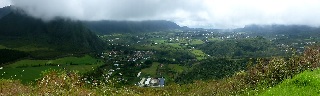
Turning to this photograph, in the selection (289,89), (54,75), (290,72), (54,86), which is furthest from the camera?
(54,75)

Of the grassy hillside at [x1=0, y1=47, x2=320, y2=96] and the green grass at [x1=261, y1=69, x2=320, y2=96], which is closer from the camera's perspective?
the green grass at [x1=261, y1=69, x2=320, y2=96]

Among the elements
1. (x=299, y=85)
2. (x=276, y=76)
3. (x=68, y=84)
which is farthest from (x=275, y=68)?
(x=68, y=84)

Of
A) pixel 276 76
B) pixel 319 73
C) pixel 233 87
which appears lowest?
pixel 233 87

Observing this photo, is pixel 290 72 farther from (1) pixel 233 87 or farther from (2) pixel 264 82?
(1) pixel 233 87

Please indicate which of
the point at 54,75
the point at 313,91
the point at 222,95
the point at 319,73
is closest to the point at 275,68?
the point at 222,95

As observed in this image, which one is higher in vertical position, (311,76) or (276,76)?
(311,76)

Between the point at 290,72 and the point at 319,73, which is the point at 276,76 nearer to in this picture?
the point at 290,72

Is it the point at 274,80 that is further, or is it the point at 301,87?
the point at 274,80

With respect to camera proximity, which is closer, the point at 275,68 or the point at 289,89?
the point at 289,89

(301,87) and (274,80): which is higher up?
(301,87)

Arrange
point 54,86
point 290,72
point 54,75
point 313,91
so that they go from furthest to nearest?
point 54,75, point 54,86, point 290,72, point 313,91

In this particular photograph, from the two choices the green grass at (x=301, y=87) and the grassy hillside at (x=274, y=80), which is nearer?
the green grass at (x=301, y=87)
